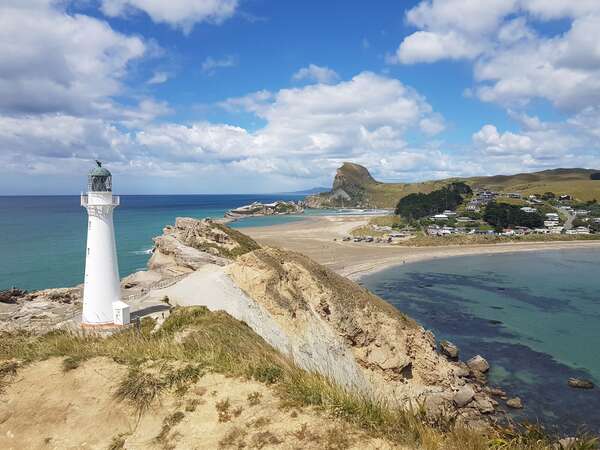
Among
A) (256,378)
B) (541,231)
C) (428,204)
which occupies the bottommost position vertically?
(541,231)

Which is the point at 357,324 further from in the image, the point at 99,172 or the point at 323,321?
the point at 99,172

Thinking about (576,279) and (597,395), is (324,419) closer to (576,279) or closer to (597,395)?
(597,395)

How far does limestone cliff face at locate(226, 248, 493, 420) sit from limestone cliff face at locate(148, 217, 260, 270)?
11145 millimetres

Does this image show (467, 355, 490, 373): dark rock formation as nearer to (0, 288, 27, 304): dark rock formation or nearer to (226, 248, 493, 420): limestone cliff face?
(226, 248, 493, 420): limestone cliff face

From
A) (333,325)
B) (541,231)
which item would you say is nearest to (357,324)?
(333,325)

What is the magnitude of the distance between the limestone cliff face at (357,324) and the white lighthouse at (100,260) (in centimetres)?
698

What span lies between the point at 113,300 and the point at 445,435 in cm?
1523

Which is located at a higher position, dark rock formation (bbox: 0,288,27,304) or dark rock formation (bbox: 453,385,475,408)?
dark rock formation (bbox: 0,288,27,304)

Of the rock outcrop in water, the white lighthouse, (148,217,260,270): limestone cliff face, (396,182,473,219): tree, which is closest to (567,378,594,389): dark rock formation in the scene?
(148,217,260,270): limestone cliff face

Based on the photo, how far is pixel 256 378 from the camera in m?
8.07

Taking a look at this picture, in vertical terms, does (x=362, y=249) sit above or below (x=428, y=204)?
below

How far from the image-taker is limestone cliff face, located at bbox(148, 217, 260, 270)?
34594mm

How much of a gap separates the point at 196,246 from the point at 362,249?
158 ft

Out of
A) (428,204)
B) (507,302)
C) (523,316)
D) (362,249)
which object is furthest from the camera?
(428,204)
